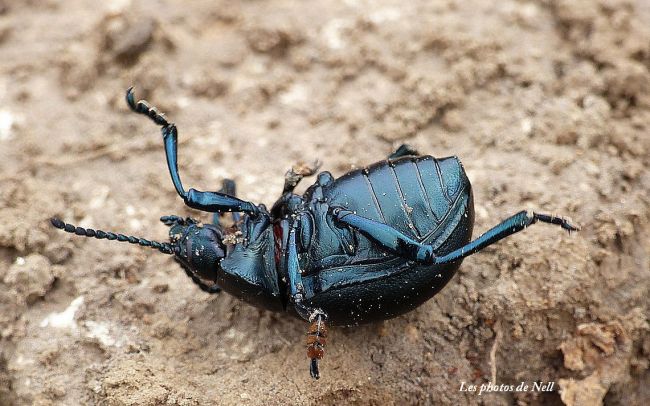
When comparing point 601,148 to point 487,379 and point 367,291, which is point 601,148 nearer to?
point 487,379

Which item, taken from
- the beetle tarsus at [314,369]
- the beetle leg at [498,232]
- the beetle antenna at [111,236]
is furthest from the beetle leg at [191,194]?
the beetle leg at [498,232]

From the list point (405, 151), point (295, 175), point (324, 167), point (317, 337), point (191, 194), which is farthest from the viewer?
point (324, 167)

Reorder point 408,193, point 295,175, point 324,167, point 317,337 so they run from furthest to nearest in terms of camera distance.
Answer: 1. point 324,167
2. point 295,175
3. point 408,193
4. point 317,337

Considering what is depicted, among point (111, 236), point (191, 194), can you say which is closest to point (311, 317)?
point (191, 194)

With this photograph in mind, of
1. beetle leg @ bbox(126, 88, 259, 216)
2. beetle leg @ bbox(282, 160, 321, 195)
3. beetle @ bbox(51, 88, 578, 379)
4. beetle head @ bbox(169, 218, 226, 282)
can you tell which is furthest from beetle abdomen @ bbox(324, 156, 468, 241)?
beetle head @ bbox(169, 218, 226, 282)

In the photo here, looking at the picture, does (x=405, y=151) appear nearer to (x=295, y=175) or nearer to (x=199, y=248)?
(x=295, y=175)

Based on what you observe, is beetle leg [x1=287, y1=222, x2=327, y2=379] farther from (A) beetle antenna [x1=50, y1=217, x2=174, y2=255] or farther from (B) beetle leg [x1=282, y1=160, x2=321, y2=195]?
(A) beetle antenna [x1=50, y1=217, x2=174, y2=255]
